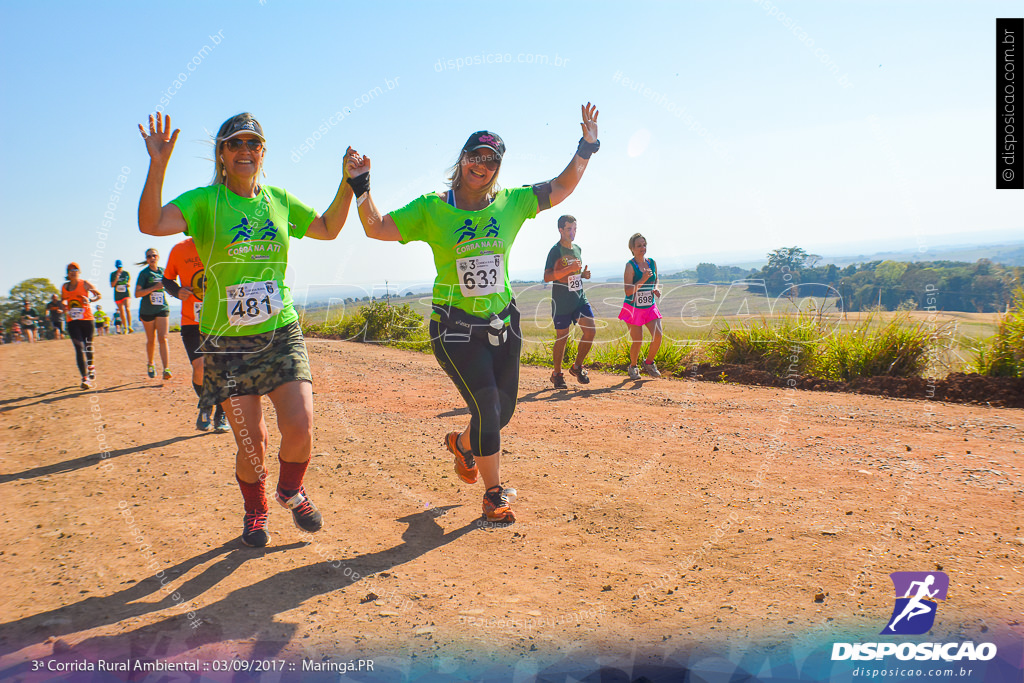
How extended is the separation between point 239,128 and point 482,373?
198 centimetres

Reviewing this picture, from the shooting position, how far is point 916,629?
103 inches

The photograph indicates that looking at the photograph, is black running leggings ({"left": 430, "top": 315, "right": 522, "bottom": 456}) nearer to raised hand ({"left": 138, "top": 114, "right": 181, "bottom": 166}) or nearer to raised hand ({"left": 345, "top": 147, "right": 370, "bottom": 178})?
raised hand ({"left": 345, "top": 147, "right": 370, "bottom": 178})

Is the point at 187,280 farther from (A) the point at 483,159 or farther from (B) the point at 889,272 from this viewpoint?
(B) the point at 889,272

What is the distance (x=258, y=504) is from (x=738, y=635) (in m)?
2.79

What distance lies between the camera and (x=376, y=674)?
2.44m

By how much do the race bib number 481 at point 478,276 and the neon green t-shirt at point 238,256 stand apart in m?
1.08

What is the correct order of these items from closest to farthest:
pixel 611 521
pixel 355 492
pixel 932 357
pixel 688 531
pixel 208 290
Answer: pixel 208 290 → pixel 688 531 → pixel 611 521 → pixel 355 492 → pixel 932 357

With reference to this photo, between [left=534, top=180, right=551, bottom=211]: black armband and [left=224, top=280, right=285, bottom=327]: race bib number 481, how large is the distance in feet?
6.04

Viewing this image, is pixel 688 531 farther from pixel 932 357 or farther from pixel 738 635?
pixel 932 357

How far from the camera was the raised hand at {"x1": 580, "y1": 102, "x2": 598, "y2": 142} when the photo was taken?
14.1 ft

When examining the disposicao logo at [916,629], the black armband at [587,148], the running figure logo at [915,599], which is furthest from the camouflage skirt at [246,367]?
the running figure logo at [915,599]

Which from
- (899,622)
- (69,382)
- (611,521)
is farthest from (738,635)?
(69,382)

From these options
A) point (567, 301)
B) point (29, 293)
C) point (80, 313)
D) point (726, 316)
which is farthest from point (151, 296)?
point (29, 293)

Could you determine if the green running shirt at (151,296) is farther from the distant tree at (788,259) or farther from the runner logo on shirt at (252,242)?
the distant tree at (788,259)
